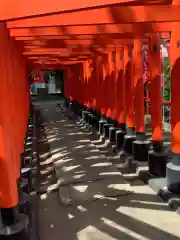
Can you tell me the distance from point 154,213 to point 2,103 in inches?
115

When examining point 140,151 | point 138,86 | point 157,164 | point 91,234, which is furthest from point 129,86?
point 91,234

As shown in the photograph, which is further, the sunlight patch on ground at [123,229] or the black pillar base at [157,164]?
the black pillar base at [157,164]

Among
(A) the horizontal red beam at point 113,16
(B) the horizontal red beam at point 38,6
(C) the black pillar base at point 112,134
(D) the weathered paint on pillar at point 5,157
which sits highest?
(A) the horizontal red beam at point 113,16

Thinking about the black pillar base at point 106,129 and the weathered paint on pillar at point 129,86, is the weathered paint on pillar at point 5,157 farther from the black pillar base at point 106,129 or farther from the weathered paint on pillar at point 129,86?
the black pillar base at point 106,129

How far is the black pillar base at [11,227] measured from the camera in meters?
3.65

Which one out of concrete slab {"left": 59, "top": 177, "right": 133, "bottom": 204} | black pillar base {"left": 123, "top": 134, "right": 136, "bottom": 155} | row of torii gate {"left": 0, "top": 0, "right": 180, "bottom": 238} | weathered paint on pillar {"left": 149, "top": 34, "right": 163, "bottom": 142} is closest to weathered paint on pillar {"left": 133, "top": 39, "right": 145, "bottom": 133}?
row of torii gate {"left": 0, "top": 0, "right": 180, "bottom": 238}

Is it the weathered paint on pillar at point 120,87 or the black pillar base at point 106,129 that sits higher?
the weathered paint on pillar at point 120,87

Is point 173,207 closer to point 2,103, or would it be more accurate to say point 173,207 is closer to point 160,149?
point 160,149

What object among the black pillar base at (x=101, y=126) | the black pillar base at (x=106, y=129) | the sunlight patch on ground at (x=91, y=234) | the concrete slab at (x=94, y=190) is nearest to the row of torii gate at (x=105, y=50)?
the black pillar base at (x=106, y=129)

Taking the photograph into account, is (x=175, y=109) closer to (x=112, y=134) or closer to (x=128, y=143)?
(x=128, y=143)

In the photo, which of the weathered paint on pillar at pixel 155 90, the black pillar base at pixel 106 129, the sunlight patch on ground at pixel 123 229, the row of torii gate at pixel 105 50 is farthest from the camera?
the black pillar base at pixel 106 129

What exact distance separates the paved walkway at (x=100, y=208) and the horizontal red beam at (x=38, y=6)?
292 cm

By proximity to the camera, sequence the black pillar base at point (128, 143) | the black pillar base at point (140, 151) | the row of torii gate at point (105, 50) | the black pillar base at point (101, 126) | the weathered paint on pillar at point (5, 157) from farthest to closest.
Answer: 1. the black pillar base at point (101, 126)
2. the black pillar base at point (128, 143)
3. the black pillar base at point (140, 151)
4. the weathered paint on pillar at point (5, 157)
5. the row of torii gate at point (105, 50)

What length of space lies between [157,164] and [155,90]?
1.53 m
